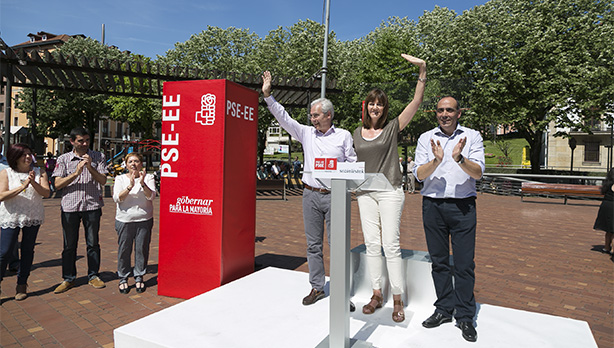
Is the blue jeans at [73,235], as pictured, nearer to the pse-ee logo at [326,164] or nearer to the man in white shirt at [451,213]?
the pse-ee logo at [326,164]

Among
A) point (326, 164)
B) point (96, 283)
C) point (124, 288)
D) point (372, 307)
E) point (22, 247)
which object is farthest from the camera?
point (96, 283)

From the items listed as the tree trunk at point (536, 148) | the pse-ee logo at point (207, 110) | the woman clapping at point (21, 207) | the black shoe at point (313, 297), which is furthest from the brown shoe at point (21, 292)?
the tree trunk at point (536, 148)

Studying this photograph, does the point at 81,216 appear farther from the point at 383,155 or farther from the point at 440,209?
the point at 440,209

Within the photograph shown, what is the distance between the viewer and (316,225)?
12.1 ft

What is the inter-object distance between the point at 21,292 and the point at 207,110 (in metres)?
3.00

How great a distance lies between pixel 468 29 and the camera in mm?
22203

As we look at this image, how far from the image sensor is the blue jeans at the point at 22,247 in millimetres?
4285

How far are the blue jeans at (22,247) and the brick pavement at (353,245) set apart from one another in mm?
309

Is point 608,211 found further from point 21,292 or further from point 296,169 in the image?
point 296,169

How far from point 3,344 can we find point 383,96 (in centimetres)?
390

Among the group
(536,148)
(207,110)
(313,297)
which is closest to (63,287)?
(207,110)

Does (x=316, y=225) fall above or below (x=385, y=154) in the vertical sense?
below

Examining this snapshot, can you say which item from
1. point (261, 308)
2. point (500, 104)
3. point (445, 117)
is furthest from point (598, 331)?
point (500, 104)

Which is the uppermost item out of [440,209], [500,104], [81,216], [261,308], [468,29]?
[468,29]
